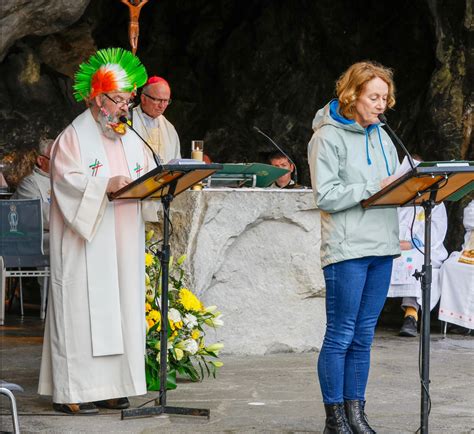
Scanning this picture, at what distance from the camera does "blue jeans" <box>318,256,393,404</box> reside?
520cm

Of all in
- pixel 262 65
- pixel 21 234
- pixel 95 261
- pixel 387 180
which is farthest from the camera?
pixel 262 65

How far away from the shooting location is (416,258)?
10.0 m

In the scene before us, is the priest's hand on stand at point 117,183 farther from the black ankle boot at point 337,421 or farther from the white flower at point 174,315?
the black ankle boot at point 337,421

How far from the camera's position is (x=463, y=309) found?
974 centimetres

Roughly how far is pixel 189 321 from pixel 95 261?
1.12 m

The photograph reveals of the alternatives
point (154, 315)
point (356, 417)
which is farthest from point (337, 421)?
point (154, 315)

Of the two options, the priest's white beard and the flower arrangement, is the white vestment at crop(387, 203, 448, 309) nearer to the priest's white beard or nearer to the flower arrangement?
the flower arrangement

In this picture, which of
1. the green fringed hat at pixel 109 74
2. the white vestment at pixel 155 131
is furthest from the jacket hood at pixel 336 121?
the white vestment at pixel 155 131

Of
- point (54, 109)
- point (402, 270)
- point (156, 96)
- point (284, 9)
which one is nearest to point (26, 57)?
point (54, 109)

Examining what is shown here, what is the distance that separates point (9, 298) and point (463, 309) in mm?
4530

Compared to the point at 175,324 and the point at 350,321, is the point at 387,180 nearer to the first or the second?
the point at 350,321

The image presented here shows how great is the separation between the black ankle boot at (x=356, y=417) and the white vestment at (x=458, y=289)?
4.51 meters

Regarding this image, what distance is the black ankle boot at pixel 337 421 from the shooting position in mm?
5246

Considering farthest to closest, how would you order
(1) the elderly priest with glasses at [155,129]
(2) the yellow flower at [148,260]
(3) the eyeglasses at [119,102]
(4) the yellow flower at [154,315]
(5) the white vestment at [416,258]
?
(5) the white vestment at [416,258], (1) the elderly priest with glasses at [155,129], (2) the yellow flower at [148,260], (4) the yellow flower at [154,315], (3) the eyeglasses at [119,102]
